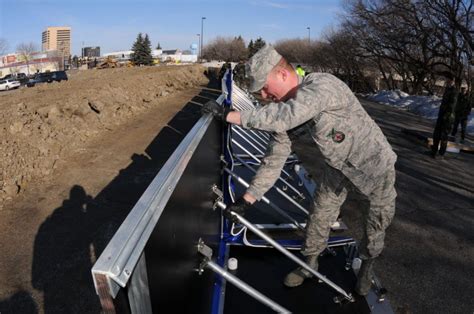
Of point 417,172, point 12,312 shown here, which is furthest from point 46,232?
point 417,172

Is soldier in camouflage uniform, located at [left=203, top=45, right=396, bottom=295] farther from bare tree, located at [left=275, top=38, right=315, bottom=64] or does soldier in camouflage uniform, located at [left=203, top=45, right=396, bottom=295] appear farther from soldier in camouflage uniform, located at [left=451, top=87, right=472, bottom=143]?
bare tree, located at [left=275, top=38, right=315, bottom=64]

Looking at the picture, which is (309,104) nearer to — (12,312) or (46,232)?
(12,312)

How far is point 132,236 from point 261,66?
155 centimetres

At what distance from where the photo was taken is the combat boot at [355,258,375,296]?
3.12 meters

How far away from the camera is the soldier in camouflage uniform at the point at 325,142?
245 cm

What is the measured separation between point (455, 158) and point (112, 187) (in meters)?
7.53

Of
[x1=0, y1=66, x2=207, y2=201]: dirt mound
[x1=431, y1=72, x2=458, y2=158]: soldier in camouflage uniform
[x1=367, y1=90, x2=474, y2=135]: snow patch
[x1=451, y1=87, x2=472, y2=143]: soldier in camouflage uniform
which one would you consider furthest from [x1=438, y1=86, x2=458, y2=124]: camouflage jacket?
[x1=0, y1=66, x2=207, y2=201]: dirt mound

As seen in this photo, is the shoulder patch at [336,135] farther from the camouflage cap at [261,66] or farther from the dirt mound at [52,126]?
the dirt mound at [52,126]

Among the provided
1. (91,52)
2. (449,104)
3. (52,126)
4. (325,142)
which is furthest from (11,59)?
(325,142)

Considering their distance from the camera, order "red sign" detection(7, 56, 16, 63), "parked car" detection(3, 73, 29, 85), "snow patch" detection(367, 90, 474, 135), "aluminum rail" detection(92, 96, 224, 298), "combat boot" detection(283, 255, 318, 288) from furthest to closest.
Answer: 1. "red sign" detection(7, 56, 16, 63)
2. "parked car" detection(3, 73, 29, 85)
3. "snow patch" detection(367, 90, 474, 135)
4. "combat boot" detection(283, 255, 318, 288)
5. "aluminum rail" detection(92, 96, 224, 298)

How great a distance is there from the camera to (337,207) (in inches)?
126

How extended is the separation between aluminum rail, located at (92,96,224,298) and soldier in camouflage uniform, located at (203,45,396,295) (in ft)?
2.65

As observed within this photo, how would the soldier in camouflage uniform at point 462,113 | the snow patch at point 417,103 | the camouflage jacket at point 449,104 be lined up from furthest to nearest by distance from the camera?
1. the snow patch at point 417,103
2. the soldier in camouflage uniform at point 462,113
3. the camouflage jacket at point 449,104

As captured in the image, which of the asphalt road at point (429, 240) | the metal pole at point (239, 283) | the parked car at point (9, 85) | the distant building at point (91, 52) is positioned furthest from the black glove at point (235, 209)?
the distant building at point (91, 52)
